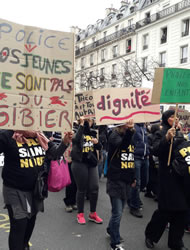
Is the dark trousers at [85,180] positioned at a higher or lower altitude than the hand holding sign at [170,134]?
lower

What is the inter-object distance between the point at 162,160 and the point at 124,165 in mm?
514

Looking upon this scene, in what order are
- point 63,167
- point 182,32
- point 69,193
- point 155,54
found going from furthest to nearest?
point 155,54 → point 182,32 → point 69,193 → point 63,167

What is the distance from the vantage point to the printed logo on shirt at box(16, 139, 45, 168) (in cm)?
277

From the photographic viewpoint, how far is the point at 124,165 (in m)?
3.69

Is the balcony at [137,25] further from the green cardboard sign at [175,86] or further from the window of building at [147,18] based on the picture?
the green cardboard sign at [175,86]

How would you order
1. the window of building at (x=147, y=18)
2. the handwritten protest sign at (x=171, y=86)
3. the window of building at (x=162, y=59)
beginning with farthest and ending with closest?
the window of building at (x=147, y=18) < the window of building at (x=162, y=59) < the handwritten protest sign at (x=171, y=86)

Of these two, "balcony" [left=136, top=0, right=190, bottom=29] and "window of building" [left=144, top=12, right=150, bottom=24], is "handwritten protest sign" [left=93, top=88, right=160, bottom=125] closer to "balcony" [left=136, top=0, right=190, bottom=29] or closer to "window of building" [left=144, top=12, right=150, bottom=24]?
"balcony" [left=136, top=0, right=190, bottom=29]

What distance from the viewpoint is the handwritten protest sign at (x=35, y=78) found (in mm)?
2617

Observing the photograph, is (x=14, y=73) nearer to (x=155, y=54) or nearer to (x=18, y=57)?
(x=18, y=57)

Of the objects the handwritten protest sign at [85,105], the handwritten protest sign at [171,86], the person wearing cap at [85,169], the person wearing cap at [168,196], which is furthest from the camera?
the handwritten protest sign at [85,105]

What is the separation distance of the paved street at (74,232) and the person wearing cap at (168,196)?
26cm

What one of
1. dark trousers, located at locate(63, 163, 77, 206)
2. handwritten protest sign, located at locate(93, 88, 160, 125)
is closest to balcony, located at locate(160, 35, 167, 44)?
dark trousers, located at locate(63, 163, 77, 206)

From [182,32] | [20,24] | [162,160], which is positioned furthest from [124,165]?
[182,32]

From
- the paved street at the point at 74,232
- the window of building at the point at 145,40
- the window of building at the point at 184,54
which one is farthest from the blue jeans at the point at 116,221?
the window of building at the point at 145,40
